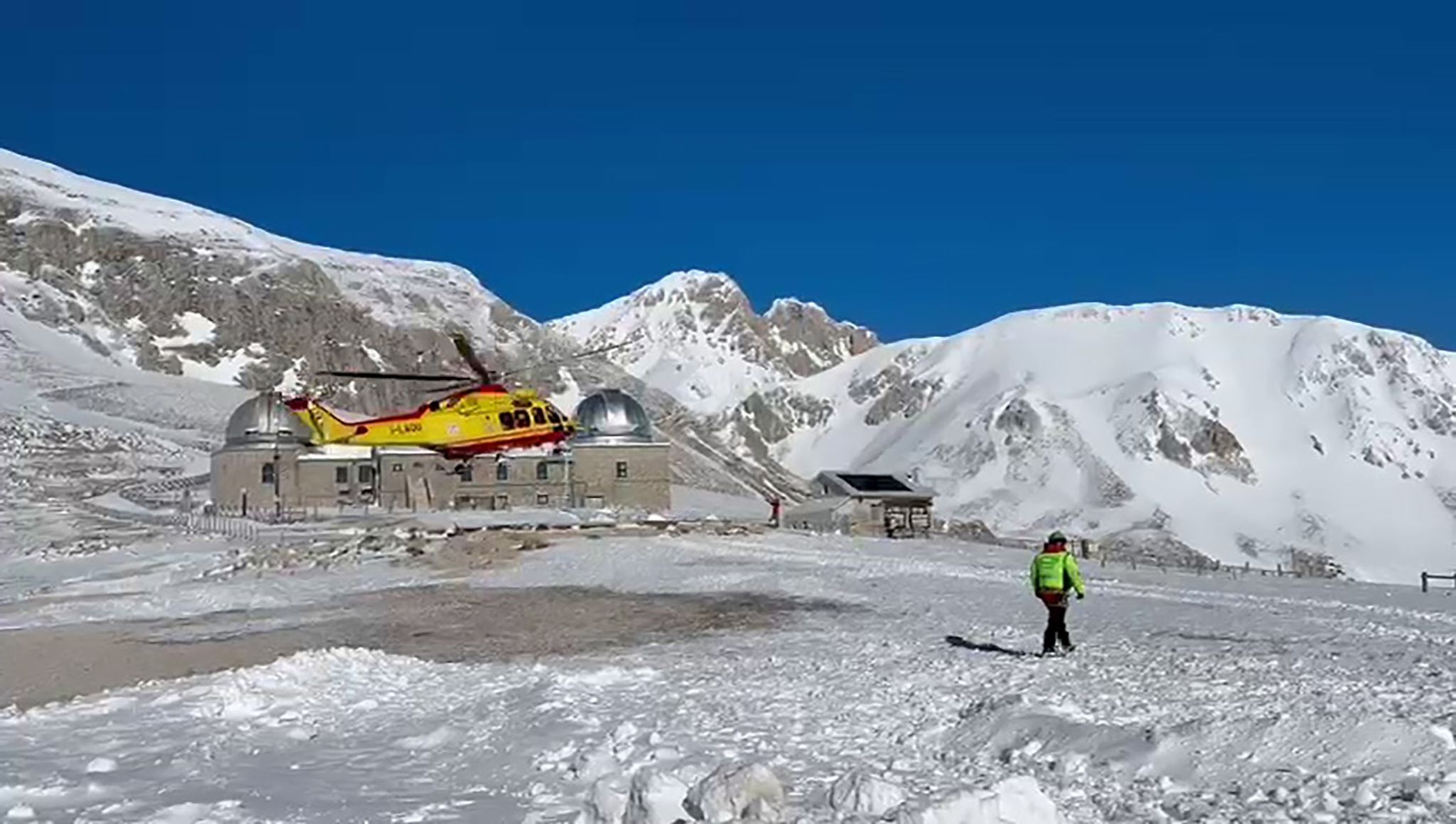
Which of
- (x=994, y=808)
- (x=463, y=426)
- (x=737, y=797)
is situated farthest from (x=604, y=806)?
(x=463, y=426)

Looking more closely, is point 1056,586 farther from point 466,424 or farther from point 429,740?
point 466,424

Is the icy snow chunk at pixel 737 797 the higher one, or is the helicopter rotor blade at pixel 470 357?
the helicopter rotor blade at pixel 470 357

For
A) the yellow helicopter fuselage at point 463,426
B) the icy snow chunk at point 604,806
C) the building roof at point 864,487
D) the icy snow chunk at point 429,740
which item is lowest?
the icy snow chunk at point 429,740

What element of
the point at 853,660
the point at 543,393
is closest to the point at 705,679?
the point at 853,660

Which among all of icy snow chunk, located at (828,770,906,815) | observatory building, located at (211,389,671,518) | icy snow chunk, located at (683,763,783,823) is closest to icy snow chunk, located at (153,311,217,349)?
observatory building, located at (211,389,671,518)

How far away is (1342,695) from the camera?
12.9m

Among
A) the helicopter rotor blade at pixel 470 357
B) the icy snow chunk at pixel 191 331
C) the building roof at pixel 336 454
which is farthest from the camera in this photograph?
the icy snow chunk at pixel 191 331

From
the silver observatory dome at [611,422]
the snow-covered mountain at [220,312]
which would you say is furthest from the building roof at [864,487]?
the snow-covered mountain at [220,312]

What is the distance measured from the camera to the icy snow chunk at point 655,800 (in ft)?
28.3

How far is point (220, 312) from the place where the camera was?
174m

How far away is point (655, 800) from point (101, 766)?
6.07 m

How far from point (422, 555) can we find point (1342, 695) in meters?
34.6

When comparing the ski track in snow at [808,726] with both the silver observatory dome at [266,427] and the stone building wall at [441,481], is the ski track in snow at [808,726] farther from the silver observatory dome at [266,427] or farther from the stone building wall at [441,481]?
the silver observatory dome at [266,427]

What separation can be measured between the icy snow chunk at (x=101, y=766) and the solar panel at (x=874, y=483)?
2370 inches
